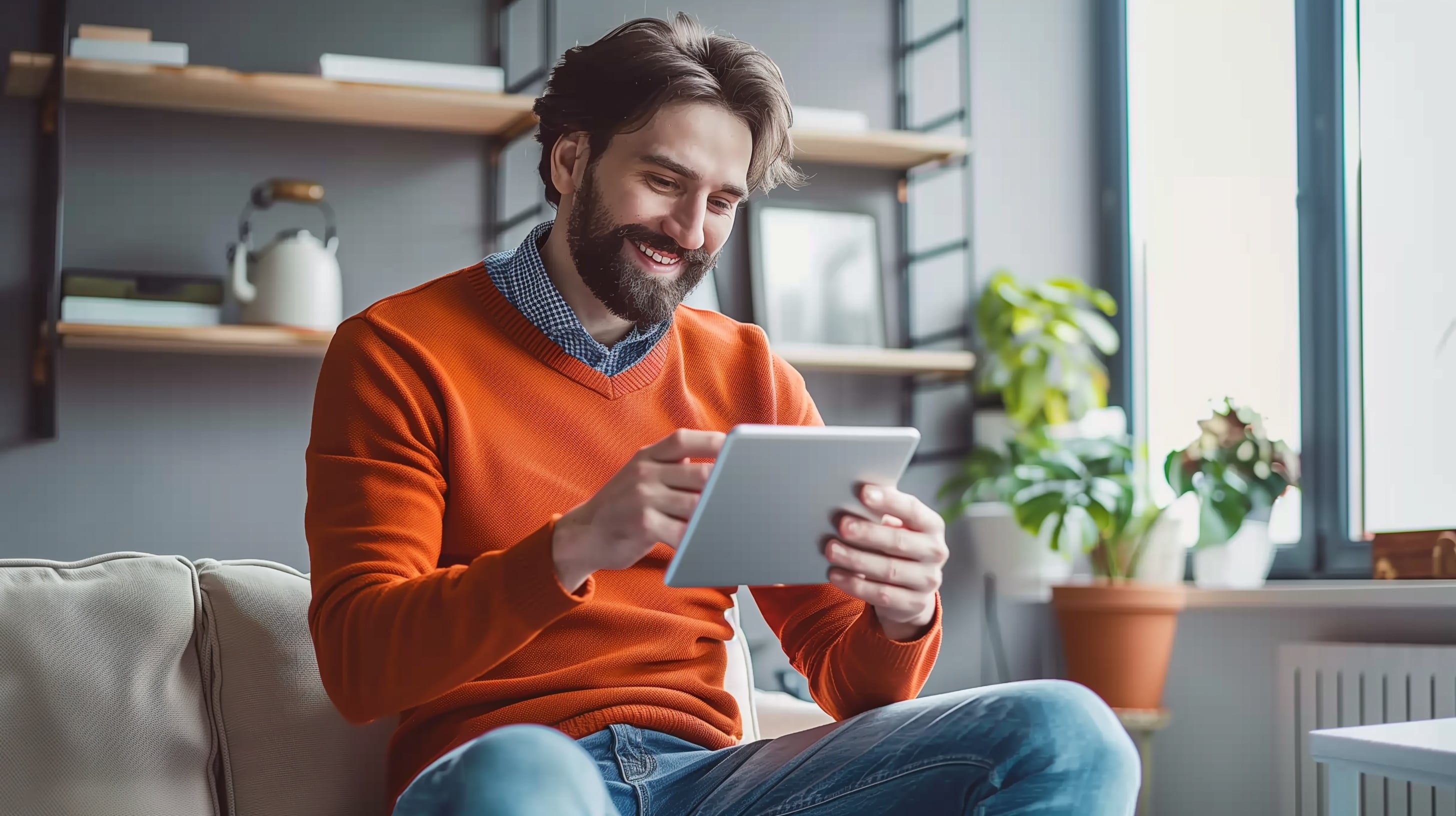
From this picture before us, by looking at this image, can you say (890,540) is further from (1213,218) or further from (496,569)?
(1213,218)

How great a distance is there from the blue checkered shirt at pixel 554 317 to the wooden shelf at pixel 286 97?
1.15 metres

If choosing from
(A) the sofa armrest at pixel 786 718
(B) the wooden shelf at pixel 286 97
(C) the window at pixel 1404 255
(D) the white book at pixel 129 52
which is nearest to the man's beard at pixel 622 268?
(A) the sofa armrest at pixel 786 718

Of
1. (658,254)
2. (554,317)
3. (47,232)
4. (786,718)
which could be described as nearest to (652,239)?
(658,254)

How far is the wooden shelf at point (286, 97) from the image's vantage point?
89.0 inches

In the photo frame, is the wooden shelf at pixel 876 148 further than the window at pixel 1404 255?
Yes

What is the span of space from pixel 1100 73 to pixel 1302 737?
65.5 inches

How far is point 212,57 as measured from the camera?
2.49 m

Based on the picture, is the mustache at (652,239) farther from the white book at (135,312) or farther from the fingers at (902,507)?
the white book at (135,312)

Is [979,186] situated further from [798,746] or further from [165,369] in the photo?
[798,746]

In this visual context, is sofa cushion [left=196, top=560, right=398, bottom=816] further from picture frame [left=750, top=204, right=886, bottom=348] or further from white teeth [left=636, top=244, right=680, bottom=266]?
picture frame [left=750, top=204, right=886, bottom=348]

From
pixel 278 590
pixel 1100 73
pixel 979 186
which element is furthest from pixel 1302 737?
pixel 278 590

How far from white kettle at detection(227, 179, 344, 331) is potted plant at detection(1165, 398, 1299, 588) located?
1.68 meters

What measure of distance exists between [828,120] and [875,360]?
506mm

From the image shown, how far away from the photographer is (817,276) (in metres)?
2.87
